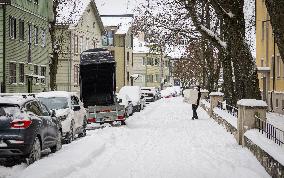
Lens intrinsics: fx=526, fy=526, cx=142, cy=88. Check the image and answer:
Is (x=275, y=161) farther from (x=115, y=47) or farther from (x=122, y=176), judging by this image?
(x=115, y=47)

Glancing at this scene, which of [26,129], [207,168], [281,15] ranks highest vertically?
[281,15]

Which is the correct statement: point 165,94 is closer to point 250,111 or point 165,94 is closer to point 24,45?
point 24,45

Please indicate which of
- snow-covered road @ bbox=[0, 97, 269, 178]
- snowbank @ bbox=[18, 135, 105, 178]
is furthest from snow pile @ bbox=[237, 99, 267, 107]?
snowbank @ bbox=[18, 135, 105, 178]

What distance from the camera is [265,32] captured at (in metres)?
40.0

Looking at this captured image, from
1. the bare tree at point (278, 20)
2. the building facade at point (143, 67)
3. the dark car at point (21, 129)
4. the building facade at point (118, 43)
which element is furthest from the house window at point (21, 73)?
the building facade at point (143, 67)

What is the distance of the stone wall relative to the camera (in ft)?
30.3

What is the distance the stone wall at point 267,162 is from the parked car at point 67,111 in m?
6.25

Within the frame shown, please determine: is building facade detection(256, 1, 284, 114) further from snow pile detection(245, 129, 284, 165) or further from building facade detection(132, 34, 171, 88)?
building facade detection(132, 34, 171, 88)

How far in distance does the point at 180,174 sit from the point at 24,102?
13.6 feet

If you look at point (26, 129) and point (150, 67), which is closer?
point (26, 129)

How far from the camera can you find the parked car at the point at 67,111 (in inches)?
676

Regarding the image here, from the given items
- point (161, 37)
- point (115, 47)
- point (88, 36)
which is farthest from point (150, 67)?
point (161, 37)

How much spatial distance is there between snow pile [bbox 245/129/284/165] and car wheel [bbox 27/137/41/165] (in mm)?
5059

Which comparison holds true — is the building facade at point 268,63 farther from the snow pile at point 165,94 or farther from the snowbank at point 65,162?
the snow pile at point 165,94
